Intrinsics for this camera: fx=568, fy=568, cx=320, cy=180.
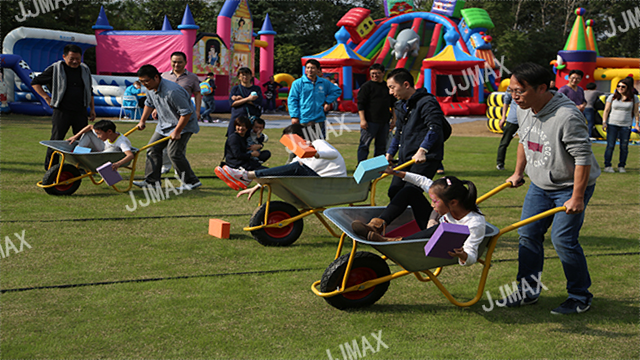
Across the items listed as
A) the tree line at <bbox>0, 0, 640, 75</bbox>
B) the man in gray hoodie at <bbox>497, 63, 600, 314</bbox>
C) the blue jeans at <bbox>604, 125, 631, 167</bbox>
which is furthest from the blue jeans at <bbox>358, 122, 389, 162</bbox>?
the tree line at <bbox>0, 0, 640, 75</bbox>

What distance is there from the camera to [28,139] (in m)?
11.4

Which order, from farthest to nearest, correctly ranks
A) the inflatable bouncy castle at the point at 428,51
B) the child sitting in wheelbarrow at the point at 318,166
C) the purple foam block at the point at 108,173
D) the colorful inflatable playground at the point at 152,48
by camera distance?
the inflatable bouncy castle at the point at 428,51, the colorful inflatable playground at the point at 152,48, the purple foam block at the point at 108,173, the child sitting in wheelbarrow at the point at 318,166

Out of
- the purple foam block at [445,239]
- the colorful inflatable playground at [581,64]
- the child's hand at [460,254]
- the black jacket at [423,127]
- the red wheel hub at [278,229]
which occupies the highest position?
the colorful inflatable playground at [581,64]

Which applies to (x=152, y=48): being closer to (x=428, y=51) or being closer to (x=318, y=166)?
(x=428, y=51)

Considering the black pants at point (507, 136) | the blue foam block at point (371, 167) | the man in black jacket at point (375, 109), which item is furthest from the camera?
A: the black pants at point (507, 136)

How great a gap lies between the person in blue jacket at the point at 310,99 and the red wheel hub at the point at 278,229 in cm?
297

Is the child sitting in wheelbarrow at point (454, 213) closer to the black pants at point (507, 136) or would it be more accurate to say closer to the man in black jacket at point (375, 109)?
the man in black jacket at point (375, 109)

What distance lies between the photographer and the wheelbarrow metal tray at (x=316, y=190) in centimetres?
447

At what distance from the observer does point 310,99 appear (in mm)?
7613

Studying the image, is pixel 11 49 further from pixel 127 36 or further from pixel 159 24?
pixel 159 24

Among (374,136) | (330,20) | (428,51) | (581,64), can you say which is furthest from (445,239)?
(330,20)

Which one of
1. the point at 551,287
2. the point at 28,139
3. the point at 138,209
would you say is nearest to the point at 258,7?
the point at 28,139

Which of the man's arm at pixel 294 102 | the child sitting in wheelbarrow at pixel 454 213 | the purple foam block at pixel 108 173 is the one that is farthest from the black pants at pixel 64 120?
the child sitting in wheelbarrow at pixel 454 213

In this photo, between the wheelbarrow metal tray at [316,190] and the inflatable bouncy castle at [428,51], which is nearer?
the wheelbarrow metal tray at [316,190]
